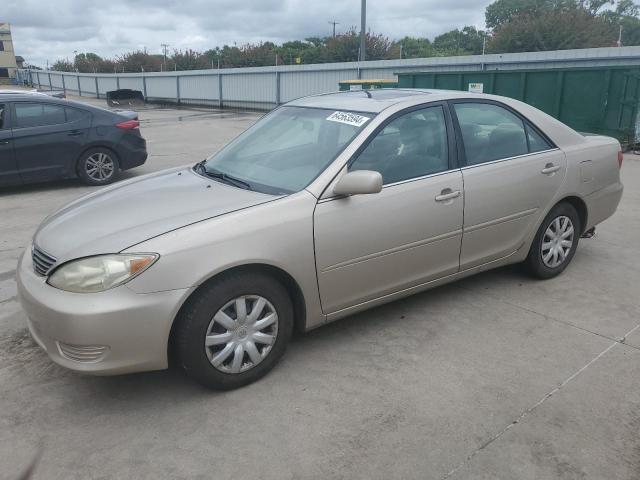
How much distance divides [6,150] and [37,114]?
2.30ft

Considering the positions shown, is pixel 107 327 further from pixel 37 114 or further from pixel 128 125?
pixel 128 125

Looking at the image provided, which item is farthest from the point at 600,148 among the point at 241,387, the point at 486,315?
the point at 241,387

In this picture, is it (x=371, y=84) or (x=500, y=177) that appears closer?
(x=500, y=177)

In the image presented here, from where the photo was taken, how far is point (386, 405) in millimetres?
2945

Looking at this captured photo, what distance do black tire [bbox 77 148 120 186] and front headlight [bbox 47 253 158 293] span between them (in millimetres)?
6422

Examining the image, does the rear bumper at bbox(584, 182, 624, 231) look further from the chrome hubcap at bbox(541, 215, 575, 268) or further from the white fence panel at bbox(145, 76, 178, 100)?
the white fence panel at bbox(145, 76, 178, 100)

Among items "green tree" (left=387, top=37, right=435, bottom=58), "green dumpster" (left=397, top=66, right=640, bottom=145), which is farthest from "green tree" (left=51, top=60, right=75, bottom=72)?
"green dumpster" (left=397, top=66, right=640, bottom=145)

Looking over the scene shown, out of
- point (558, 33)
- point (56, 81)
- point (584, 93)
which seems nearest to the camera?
point (584, 93)

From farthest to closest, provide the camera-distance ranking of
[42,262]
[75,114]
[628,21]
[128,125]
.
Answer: [628,21] < [128,125] < [75,114] < [42,262]

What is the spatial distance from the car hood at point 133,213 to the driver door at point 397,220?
484 millimetres

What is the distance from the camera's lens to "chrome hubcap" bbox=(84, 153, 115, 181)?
8734 mm

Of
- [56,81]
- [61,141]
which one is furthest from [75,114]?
[56,81]

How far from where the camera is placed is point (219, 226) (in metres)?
2.92

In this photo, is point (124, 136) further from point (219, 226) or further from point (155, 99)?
point (155, 99)
